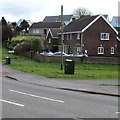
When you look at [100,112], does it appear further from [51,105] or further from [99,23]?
[99,23]

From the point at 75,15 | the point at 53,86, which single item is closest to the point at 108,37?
the point at 53,86

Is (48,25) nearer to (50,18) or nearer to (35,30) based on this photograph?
(35,30)

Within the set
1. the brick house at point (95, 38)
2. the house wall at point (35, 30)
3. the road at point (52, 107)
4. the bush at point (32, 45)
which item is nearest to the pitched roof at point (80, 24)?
the brick house at point (95, 38)

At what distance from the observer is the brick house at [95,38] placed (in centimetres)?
5545

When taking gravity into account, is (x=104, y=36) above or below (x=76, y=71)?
above

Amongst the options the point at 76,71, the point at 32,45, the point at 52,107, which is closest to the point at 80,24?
the point at 32,45

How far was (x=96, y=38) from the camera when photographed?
5622 centimetres

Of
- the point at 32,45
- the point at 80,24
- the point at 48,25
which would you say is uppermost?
the point at 48,25

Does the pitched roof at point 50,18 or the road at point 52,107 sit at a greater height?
the pitched roof at point 50,18

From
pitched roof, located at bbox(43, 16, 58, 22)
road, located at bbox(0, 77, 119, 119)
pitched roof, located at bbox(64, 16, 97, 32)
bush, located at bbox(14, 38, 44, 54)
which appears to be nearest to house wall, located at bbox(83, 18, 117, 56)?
pitched roof, located at bbox(64, 16, 97, 32)

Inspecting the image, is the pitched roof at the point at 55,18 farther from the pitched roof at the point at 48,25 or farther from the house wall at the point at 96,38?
the house wall at the point at 96,38

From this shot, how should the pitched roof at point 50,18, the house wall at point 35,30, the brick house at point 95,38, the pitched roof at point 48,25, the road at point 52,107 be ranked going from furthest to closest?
the pitched roof at point 50,18 → the house wall at point 35,30 → the pitched roof at point 48,25 → the brick house at point 95,38 → the road at point 52,107

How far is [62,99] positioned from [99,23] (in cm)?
4375

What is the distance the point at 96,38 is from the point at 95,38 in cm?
20
